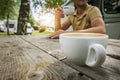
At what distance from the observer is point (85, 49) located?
0.72 metres

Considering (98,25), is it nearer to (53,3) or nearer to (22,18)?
(22,18)

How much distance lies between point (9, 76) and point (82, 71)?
230 mm

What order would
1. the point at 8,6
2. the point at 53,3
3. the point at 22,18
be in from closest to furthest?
the point at 22,18 → the point at 53,3 → the point at 8,6

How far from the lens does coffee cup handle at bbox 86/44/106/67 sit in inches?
25.4

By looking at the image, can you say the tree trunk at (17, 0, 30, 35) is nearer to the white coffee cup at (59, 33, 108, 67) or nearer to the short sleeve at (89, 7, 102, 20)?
the short sleeve at (89, 7, 102, 20)

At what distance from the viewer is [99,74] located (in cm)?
Result: 68

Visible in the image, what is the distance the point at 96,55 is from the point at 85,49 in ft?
0.24

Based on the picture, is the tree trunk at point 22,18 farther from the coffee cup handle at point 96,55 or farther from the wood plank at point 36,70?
the coffee cup handle at point 96,55

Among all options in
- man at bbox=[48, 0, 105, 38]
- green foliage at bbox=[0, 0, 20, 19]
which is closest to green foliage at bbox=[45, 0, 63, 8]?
green foliage at bbox=[0, 0, 20, 19]

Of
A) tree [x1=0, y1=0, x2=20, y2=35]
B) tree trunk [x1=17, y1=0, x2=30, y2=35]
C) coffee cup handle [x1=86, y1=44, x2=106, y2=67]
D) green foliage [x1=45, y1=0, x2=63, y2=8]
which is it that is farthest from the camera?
tree [x1=0, y1=0, x2=20, y2=35]

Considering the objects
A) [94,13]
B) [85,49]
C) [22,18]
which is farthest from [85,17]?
[22,18]

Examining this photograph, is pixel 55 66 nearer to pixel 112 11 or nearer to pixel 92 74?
pixel 92 74

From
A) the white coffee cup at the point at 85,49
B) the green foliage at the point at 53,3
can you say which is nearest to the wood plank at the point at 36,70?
the white coffee cup at the point at 85,49

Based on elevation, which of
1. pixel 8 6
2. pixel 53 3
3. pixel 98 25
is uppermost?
pixel 8 6
